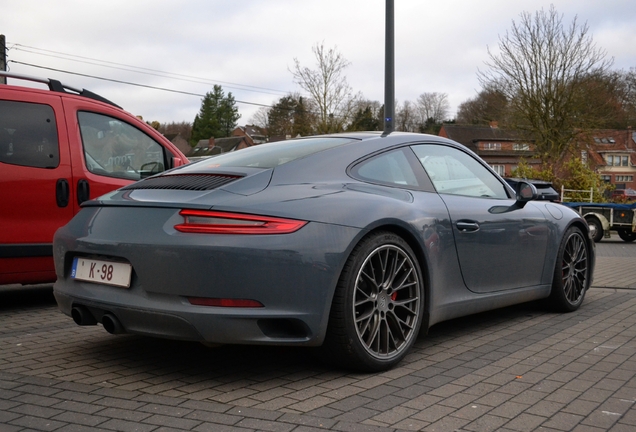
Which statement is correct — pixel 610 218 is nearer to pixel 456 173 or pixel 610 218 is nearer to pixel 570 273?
pixel 570 273

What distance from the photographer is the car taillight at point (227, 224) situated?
11.1 feet

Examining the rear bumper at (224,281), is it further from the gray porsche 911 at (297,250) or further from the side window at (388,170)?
the side window at (388,170)

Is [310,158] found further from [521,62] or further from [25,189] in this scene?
[521,62]

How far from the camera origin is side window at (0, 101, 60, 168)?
575 cm

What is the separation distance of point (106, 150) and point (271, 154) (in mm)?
2642

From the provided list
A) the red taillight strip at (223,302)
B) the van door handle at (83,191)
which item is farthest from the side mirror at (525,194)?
the van door handle at (83,191)

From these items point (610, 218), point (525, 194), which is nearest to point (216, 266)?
point (525, 194)

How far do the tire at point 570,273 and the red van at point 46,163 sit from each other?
152 inches

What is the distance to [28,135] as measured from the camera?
5.88 m

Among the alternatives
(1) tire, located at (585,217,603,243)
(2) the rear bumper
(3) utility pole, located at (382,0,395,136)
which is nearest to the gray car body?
(2) the rear bumper

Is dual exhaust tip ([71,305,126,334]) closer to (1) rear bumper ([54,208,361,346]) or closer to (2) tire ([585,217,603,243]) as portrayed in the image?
(1) rear bumper ([54,208,361,346])

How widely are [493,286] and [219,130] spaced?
92.4 metres

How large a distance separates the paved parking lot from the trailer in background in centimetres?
1508

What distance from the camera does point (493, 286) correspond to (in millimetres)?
4902
